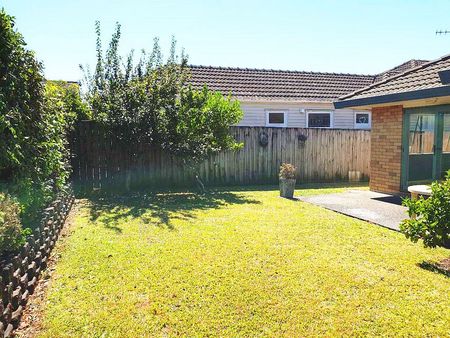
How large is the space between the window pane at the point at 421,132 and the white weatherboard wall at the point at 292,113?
7.64m

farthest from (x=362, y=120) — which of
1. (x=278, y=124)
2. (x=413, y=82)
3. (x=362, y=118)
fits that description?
(x=413, y=82)

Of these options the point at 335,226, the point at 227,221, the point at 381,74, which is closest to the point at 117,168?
the point at 227,221

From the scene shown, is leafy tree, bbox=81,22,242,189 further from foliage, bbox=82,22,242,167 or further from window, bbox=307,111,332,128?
window, bbox=307,111,332,128

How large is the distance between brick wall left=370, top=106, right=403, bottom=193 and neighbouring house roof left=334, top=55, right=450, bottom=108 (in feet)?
2.19

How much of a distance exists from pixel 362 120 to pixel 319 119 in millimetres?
2574

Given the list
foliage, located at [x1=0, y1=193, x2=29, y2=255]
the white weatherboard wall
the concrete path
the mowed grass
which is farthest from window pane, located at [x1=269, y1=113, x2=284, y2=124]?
foliage, located at [x1=0, y1=193, x2=29, y2=255]

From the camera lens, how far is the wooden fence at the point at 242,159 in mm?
10406

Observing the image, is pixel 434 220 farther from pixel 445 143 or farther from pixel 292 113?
pixel 292 113

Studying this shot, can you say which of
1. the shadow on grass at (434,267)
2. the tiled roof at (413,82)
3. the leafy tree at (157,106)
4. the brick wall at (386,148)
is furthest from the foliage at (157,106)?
the shadow on grass at (434,267)

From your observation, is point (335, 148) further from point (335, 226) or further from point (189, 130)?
point (335, 226)

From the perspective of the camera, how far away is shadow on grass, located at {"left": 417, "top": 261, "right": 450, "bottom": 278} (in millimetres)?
4289

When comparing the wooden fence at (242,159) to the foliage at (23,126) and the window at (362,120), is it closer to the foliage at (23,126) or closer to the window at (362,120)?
the window at (362,120)

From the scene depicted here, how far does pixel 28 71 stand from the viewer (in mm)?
4555

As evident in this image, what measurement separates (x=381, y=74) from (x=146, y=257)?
21366 mm
